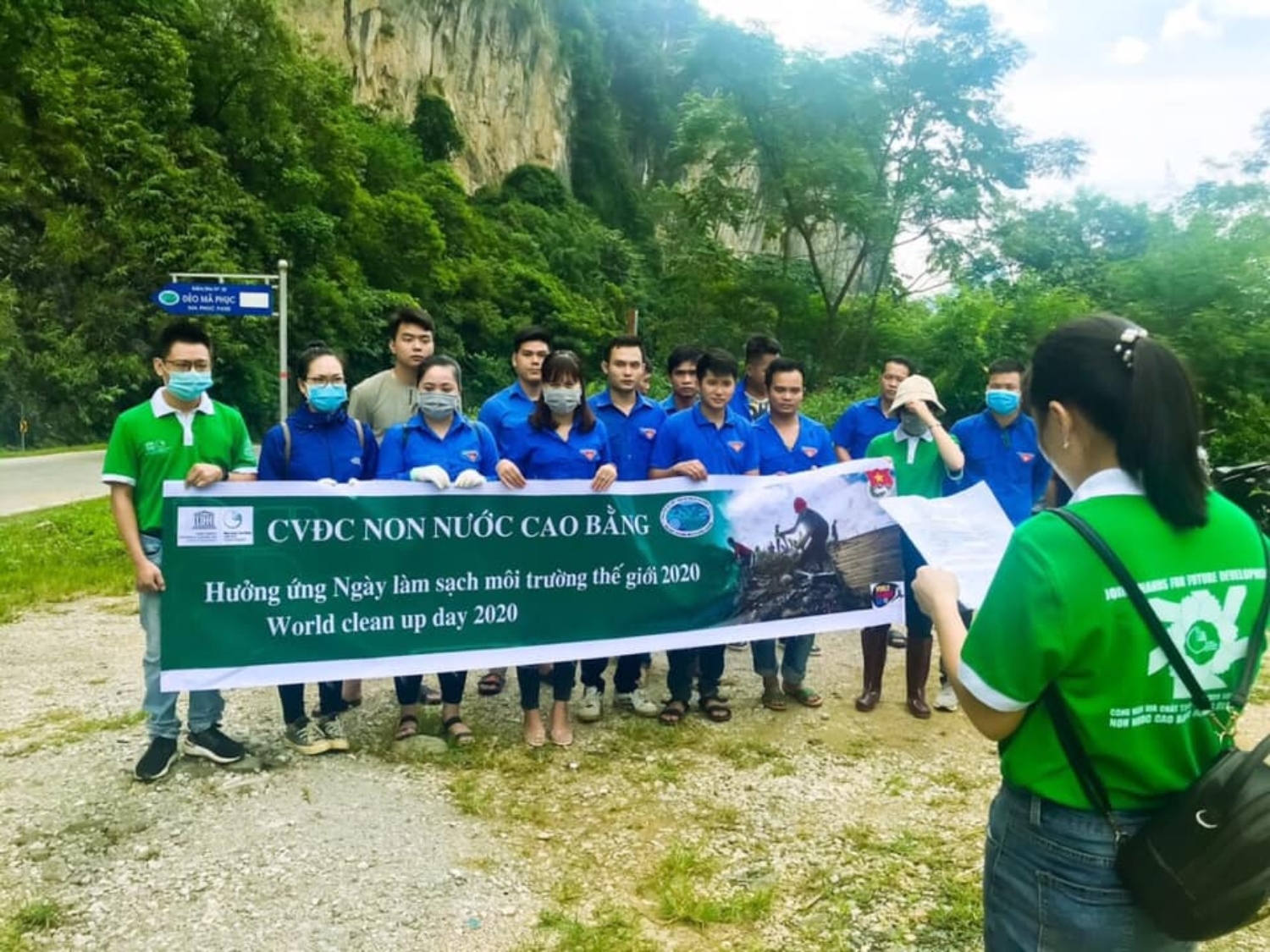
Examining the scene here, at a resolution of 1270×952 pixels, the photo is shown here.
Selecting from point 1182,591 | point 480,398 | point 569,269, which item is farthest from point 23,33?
point 1182,591

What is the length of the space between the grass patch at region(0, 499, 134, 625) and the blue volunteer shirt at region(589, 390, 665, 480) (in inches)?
188

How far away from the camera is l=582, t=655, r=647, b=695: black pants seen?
441 centimetres

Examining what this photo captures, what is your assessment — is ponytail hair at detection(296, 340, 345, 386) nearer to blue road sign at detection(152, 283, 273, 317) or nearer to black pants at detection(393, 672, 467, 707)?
black pants at detection(393, 672, 467, 707)

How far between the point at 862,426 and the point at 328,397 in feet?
10.9

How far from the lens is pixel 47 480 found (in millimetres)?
13836

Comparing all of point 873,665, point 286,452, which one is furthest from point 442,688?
point 873,665

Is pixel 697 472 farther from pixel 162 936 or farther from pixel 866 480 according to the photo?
pixel 162 936

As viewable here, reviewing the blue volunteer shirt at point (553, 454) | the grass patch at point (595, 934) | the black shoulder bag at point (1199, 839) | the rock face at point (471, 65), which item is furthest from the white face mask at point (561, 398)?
the rock face at point (471, 65)

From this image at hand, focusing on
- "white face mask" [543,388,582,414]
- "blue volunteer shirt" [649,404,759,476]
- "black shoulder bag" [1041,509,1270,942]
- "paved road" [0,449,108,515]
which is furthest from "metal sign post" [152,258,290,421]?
"black shoulder bag" [1041,509,1270,942]

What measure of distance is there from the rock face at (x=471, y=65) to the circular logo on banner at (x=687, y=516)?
37.2m

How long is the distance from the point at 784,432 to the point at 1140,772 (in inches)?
128

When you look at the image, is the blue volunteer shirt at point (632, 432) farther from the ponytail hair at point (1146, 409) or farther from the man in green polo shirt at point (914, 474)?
the ponytail hair at point (1146, 409)

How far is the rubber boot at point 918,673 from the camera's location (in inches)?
179

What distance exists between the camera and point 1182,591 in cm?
126
